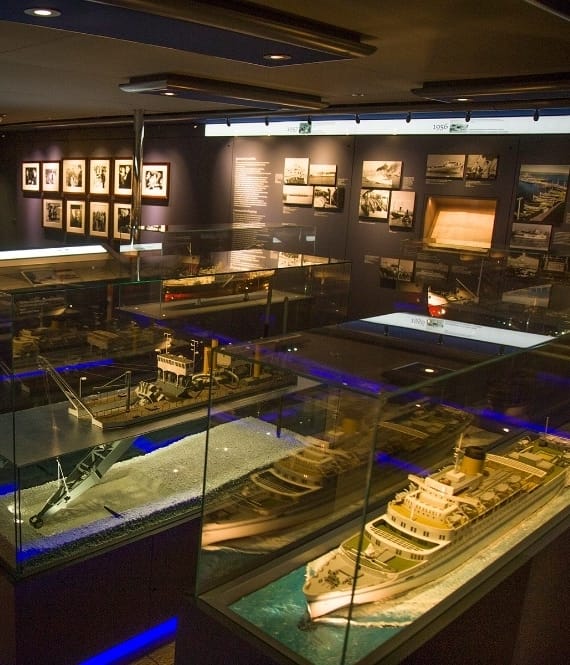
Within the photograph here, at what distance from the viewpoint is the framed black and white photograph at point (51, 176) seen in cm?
1213

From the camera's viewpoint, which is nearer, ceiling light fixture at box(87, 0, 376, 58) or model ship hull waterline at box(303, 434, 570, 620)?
model ship hull waterline at box(303, 434, 570, 620)

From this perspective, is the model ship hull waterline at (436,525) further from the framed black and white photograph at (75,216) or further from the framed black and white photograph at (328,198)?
the framed black and white photograph at (75,216)

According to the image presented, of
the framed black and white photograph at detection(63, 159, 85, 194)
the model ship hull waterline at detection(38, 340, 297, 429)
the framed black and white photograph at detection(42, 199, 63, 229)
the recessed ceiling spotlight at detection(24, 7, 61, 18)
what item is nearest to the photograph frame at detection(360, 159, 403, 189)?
the model ship hull waterline at detection(38, 340, 297, 429)

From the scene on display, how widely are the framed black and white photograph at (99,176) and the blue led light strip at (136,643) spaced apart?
8.62 meters

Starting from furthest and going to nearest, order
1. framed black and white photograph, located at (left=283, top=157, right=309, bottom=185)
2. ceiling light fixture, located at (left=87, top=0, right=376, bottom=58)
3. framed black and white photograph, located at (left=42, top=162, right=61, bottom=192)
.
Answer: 1. framed black and white photograph, located at (left=42, top=162, right=61, bottom=192)
2. framed black and white photograph, located at (left=283, top=157, right=309, bottom=185)
3. ceiling light fixture, located at (left=87, top=0, right=376, bottom=58)

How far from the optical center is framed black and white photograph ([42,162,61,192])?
12.1 m

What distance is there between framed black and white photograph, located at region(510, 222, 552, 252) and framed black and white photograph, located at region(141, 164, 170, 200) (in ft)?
17.6

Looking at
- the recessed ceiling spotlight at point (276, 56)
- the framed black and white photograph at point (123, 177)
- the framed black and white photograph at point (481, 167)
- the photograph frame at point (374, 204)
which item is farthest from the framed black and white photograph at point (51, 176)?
the recessed ceiling spotlight at point (276, 56)

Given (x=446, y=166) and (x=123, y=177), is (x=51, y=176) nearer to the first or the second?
(x=123, y=177)

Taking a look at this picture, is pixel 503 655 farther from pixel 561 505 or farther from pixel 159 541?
pixel 159 541

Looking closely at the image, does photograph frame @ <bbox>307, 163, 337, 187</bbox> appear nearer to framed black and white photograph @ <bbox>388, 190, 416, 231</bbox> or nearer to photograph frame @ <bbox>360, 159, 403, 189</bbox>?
photograph frame @ <bbox>360, 159, 403, 189</bbox>

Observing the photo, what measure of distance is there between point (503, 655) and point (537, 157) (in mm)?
4960

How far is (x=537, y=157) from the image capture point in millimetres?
6453

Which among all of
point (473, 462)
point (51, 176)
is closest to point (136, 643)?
point (473, 462)
